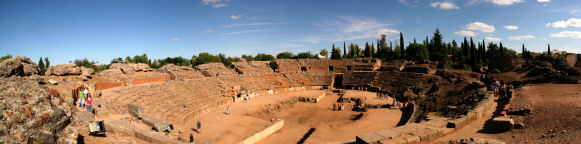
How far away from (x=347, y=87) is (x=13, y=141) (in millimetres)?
40687

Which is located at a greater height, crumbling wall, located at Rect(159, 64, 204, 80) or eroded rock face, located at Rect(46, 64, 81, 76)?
eroded rock face, located at Rect(46, 64, 81, 76)

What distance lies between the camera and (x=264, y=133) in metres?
18.6

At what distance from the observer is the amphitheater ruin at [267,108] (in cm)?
1161

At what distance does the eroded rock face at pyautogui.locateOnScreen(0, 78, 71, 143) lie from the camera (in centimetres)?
443

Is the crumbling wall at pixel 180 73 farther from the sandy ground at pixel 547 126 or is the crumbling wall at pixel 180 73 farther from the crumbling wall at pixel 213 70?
the sandy ground at pixel 547 126

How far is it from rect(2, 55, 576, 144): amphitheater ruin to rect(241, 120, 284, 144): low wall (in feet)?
0.21

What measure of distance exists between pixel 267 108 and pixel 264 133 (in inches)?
360

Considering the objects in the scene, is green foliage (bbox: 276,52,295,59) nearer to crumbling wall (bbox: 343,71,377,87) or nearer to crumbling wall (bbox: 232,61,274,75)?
crumbling wall (bbox: 232,61,274,75)

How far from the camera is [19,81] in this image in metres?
5.59

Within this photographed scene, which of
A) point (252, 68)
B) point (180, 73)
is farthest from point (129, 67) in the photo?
point (252, 68)

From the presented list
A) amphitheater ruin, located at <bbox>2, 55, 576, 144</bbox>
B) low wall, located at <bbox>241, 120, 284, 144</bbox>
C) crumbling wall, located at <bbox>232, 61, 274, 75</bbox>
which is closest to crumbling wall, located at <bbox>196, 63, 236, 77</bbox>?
amphitheater ruin, located at <bbox>2, 55, 576, 144</bbox>

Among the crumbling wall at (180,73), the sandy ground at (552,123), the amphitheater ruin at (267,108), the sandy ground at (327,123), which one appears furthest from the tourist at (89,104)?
the crumbling wall at (180,73)

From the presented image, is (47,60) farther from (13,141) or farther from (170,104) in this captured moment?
(13,141)

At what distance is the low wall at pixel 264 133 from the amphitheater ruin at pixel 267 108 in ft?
0.21
